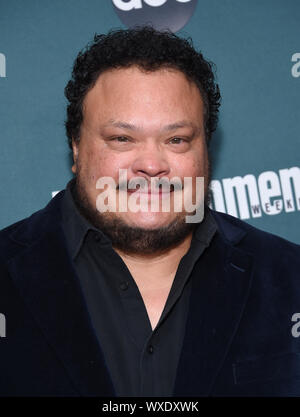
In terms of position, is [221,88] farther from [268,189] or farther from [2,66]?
[2,66]

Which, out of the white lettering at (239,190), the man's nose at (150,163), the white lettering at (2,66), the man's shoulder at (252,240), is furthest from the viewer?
the white lettering at (239,190)

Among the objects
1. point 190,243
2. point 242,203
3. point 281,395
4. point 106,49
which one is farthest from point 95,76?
point 281,395

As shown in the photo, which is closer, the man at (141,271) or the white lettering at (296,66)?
the man at (141,271)

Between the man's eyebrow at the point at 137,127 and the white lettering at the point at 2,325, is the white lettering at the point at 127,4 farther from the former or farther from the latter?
the white lettering at the point at 2,325

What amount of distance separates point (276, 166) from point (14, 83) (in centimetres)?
90

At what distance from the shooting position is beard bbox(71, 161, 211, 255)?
139cm

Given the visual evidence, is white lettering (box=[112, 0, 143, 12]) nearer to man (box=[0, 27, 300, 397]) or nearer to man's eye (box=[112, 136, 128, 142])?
man (box=[0, 27, 300, 397])

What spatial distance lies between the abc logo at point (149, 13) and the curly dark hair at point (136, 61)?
6 cm

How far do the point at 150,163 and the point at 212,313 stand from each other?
408 mm

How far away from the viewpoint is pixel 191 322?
51.6 inches

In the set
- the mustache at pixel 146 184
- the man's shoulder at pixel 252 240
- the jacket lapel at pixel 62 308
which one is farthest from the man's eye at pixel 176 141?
the jacket lapel at pixel 62 308

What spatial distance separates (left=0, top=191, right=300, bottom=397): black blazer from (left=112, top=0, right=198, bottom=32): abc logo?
0.64 metres

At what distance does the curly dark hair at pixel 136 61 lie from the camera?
1.41m

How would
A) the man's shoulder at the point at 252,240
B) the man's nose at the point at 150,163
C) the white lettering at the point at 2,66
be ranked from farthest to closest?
the white lettering at the point at 2,66
the man's shoulder at the point at 252,240
the man's nose at the point at 150,163
